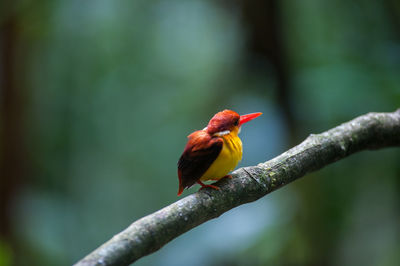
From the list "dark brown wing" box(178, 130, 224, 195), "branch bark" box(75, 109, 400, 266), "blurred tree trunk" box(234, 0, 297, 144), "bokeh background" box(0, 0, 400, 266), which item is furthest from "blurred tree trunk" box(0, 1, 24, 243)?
"branch bark" box(75, 109, 400, 266)

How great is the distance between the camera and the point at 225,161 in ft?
5.85

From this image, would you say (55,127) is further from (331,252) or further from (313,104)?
(331,252)

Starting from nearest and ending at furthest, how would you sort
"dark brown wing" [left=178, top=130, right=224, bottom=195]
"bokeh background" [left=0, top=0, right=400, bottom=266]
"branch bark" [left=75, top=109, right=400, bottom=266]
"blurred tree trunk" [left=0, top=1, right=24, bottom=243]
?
1. "branch bark" [left=75, top=109, right=400, bottom=266]
2. "dark brown wing" [left=178, top=130, right=224, bottom=195]
3. "bokeh background" [left=0, top=0, right=400, bottom=266]
4. "blurred tree trunk" [left=0, top=1, right=24, bottom=243]

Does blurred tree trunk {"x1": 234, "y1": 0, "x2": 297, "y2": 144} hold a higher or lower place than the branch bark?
higher

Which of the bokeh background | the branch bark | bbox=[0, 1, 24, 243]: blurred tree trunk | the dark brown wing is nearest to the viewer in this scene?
the branch bark

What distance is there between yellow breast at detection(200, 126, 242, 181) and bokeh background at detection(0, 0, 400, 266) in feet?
5.42

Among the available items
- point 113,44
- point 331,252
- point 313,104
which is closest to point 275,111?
point 313,104

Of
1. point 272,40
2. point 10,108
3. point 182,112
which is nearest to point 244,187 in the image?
point 272,40

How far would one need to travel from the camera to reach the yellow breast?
5.83ft

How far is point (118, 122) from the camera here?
6.07 m

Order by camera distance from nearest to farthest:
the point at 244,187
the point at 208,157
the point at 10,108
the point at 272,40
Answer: the point at 244,187
the point at 208,157
the point at 272,40
the point at 10,108

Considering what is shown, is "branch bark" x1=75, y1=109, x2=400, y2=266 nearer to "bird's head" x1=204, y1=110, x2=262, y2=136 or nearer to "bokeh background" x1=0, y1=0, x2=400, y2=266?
"bird's head" x1=204, y1=110, x2=262, y2=136

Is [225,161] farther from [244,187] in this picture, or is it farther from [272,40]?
[272,40]

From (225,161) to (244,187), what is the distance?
179 mm
